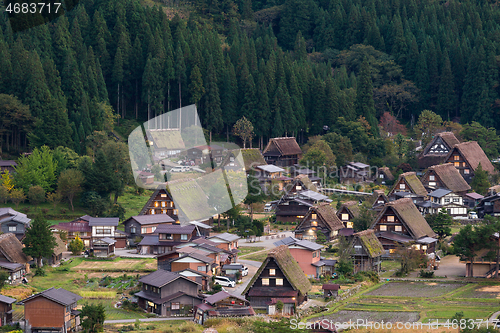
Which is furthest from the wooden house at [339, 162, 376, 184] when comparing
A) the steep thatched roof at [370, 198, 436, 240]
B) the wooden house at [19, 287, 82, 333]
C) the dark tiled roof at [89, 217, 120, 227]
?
the wooden house at [19, 287, 82, 333]

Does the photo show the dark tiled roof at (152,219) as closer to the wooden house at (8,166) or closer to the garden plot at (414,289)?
the wooden house at (8,166)

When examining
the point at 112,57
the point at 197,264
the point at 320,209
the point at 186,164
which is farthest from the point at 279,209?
the point at 112,57

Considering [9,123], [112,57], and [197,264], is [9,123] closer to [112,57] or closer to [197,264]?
[112,57]

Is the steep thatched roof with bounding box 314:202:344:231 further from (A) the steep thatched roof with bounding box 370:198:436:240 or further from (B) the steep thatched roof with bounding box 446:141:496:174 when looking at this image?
(B) the steep thatched roof with bounding box 446:141:496:174

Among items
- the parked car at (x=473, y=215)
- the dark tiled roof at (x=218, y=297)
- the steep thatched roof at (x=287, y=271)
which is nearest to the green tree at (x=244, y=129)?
the parked car at (x=473, y=215)

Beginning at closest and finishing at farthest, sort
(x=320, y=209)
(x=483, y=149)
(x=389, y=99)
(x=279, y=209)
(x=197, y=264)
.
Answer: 1. (x=197, y=264)
2. (x=320, y=209)
3. (x=279, y=209)
4. (x=483, y=149)
5. (x=389, y=99)
